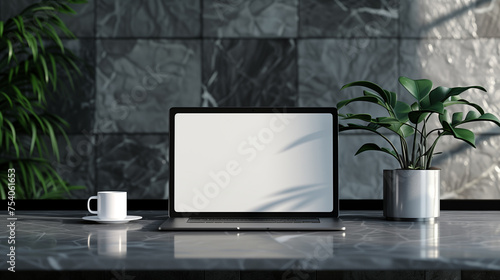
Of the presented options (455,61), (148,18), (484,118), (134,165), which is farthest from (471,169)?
(148,18)

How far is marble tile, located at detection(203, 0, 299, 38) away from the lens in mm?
2744

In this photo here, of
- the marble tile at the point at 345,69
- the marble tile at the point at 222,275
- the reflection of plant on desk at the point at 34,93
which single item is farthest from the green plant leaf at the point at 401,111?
the reflection of plant on desk at the point at 34,93

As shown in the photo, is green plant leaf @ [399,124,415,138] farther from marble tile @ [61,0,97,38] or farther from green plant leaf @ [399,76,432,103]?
marble tile @ [61,0,97,38]

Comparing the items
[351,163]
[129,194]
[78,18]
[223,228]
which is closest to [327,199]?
[223,228]

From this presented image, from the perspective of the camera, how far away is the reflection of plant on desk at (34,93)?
2.49m

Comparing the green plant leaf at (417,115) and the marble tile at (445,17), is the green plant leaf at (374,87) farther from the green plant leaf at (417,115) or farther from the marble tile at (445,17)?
the marble tile at (445,17)

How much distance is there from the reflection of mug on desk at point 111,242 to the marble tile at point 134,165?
1455 millimetres

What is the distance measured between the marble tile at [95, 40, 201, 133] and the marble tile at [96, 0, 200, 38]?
0.05 m

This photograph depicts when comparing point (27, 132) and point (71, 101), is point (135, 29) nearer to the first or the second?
point (71, 101)

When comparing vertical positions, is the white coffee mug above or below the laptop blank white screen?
below

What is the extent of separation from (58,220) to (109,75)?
137 cm

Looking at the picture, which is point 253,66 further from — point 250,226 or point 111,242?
point 111,242

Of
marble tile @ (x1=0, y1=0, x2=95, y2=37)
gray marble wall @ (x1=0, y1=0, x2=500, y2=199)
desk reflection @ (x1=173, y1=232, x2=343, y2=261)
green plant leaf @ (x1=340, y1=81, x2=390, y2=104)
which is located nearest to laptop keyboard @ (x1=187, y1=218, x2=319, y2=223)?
desk reflection @ (x1=173, y1=232, x2=343, y2=261)

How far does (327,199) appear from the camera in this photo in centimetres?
151
